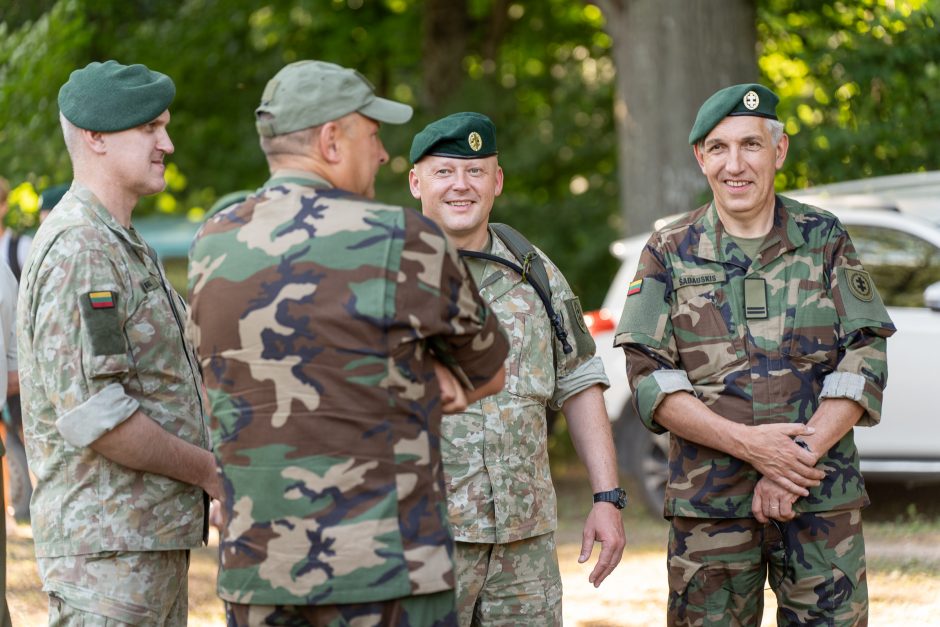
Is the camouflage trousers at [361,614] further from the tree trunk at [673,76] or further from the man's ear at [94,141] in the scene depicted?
the tree trunk at [673,76]

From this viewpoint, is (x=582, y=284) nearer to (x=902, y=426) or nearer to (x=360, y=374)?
(x=902, y=426)

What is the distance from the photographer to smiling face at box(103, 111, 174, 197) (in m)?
3.35

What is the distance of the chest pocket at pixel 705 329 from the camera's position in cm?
374

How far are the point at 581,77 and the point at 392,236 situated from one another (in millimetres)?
12318

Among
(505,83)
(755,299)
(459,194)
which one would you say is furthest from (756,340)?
(505,83)

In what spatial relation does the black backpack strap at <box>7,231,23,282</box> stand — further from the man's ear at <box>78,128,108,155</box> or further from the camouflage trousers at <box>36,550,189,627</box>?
the camouflage trousers at <box>36,550,189,627</box>

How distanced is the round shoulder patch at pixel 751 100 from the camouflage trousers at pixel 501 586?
146 cm

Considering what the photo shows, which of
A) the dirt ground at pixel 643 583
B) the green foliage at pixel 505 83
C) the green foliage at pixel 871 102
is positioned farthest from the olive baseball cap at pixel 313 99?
the green foliage at pixel 871 102

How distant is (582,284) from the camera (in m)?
12.8

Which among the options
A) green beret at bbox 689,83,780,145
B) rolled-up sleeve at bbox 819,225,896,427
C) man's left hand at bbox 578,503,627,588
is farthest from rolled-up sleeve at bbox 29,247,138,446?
rolled-up sleeve at bbox 819,225,896,427

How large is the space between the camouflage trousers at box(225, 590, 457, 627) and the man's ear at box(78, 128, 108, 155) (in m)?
1.34

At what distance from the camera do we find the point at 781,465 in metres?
3.61

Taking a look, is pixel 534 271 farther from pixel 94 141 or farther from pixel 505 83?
pixel 505 83

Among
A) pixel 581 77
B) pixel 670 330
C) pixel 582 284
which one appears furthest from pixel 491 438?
pixel 581 77
